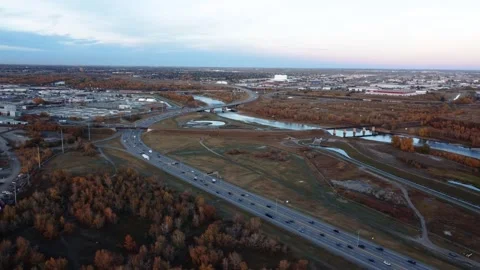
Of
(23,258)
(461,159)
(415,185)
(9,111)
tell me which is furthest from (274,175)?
(9,111)

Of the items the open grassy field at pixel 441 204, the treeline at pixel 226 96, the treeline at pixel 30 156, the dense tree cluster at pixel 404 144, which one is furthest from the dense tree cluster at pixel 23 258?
the treeline at pixel 226 96

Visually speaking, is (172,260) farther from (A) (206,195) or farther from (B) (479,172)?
(B) (479,172)

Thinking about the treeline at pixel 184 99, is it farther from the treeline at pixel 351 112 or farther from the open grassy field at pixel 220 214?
the open grassy field at pixel 220 214

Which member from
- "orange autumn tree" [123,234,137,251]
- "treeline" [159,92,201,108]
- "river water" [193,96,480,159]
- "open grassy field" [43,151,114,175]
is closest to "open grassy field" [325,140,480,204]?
"river water" [193,96,480,159]

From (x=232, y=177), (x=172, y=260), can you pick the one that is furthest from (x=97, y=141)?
(x=172, y=260)

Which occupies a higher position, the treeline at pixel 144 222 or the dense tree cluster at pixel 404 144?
the dense tree cluster at pixel 404 144

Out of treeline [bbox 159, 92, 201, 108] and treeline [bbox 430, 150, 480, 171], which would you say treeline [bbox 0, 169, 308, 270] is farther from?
treeline [bbox 159, 92, 201, 108]

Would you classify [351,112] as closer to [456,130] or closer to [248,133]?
[456,130]
